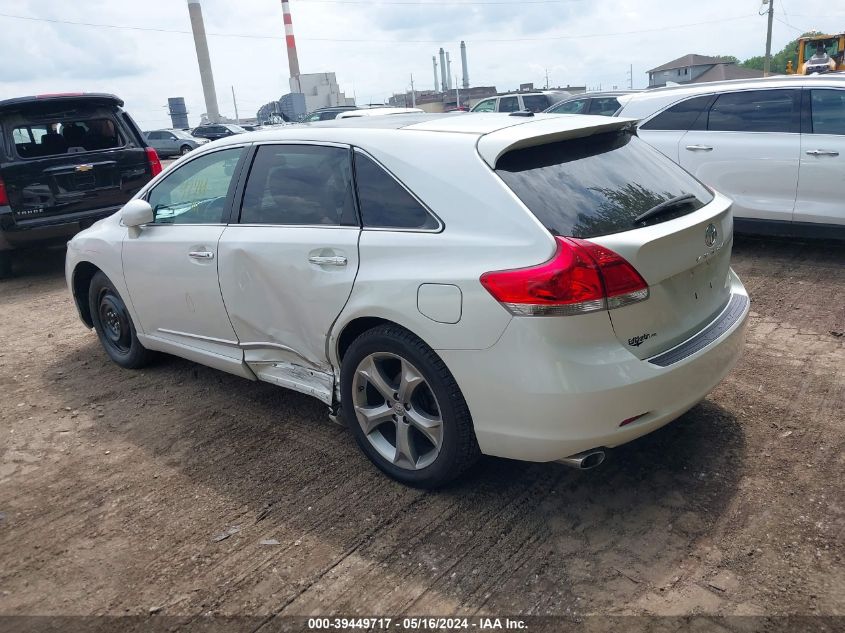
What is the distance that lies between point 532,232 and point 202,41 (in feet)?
288

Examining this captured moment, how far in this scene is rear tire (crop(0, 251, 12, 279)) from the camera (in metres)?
8.48

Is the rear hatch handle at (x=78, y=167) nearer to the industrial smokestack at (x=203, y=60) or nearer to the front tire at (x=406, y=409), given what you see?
the front tire at (x=406, y=409)

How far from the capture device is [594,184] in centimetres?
317

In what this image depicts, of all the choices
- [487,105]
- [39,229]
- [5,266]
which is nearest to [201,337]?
[39,229]

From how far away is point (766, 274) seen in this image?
6414 mm

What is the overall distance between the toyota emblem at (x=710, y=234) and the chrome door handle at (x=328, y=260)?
1613 mm

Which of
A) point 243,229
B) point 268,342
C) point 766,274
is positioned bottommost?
point 766,274

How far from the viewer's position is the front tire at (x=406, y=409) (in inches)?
121

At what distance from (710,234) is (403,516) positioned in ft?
6.02

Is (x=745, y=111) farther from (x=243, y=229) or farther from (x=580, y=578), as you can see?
(x=580, y=578)

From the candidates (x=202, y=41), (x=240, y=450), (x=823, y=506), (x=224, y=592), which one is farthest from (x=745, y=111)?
(x=202, y=41)

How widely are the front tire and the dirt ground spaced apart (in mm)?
153

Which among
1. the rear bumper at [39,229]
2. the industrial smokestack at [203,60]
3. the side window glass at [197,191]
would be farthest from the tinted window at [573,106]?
the industrial smokestack at [203,60]

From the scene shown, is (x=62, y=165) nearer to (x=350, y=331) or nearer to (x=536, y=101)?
(x=350, y=331)
